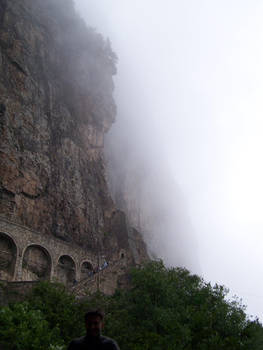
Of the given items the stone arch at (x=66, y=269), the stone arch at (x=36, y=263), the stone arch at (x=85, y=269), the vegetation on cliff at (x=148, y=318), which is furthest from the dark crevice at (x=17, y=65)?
the vegetation on cliff at (x=148, y=318)

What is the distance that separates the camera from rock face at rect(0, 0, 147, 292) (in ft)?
128

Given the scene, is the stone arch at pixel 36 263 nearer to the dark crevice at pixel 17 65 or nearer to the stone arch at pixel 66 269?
the stone arch at pixel 66 269

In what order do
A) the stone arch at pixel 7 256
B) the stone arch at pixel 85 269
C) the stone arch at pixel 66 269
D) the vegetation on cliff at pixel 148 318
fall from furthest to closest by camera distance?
the stone arch at pixel 85 269, the stone arch at pixel 66 269, the stone arch at pixel 7 256, the vegetation on cliff at pixel 148 318

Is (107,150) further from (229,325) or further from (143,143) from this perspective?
(229,325)

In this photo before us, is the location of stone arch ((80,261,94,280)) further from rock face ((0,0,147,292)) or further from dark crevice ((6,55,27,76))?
dark crevice ((6,55,27,76))

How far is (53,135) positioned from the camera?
4744 centimetres

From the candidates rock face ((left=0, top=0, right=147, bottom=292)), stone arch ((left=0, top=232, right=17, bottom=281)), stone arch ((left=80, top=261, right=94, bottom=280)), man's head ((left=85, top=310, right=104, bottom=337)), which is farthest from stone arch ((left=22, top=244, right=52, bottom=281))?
man's head ((left=85, top=310, right=104, bottom=337))

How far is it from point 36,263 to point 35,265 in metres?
0.25

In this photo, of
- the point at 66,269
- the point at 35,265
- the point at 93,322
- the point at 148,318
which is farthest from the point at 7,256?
the point at 93,322

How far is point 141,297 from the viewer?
23.1 metres

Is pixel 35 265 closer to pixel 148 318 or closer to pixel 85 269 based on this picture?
pixel 85 269

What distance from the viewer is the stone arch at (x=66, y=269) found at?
38.2m

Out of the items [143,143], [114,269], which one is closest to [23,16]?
[114,269]

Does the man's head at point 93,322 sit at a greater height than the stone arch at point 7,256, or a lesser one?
lesser
